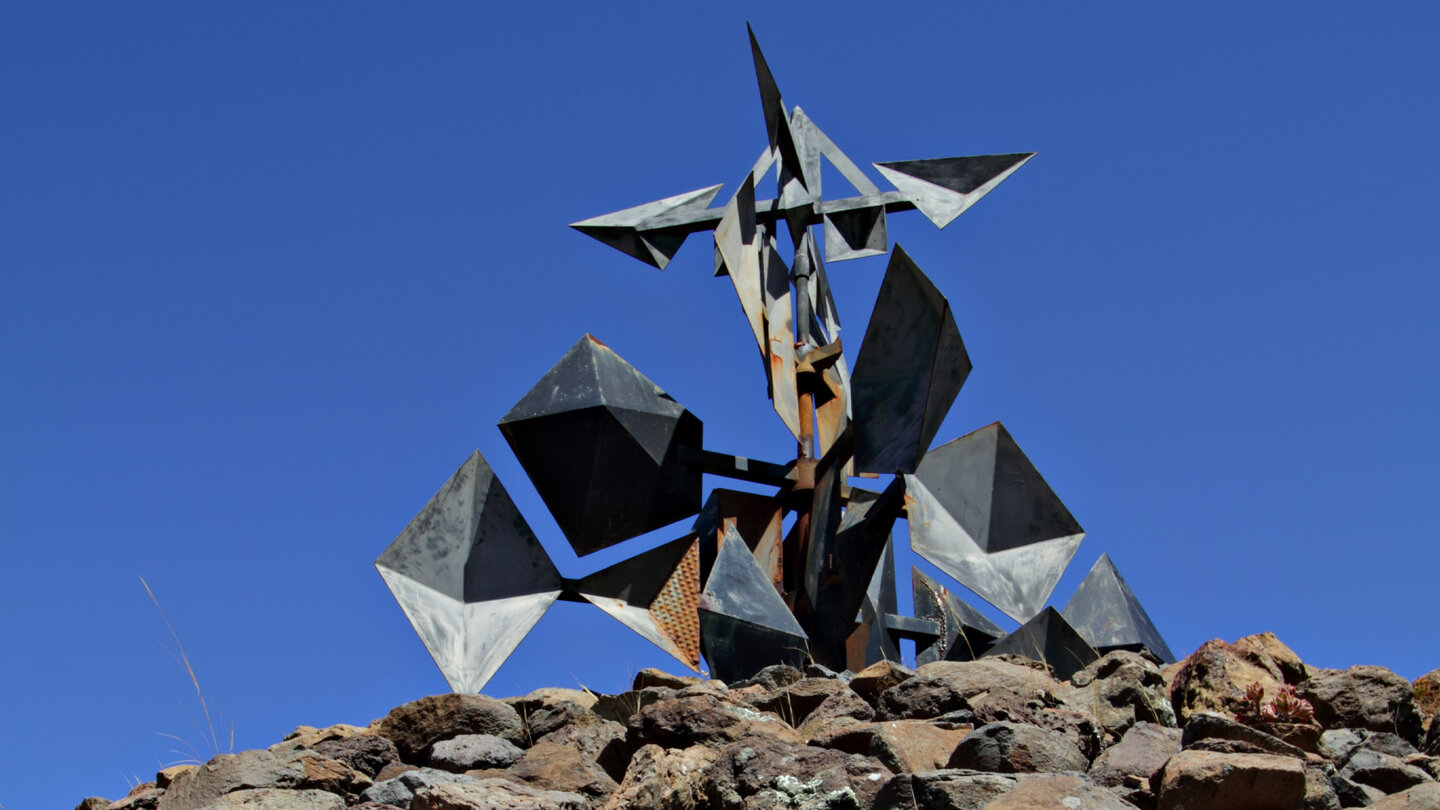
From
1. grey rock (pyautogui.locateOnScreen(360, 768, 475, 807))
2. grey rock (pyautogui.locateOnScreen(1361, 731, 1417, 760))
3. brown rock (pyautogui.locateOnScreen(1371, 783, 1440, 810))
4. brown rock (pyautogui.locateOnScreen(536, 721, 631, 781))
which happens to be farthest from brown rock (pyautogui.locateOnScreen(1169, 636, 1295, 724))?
grey rock (pyautogui.locateOnScreen(360, 768, 475, 807))

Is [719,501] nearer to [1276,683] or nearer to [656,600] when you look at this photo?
[656,600]

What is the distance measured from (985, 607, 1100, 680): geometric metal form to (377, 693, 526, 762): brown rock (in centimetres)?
262

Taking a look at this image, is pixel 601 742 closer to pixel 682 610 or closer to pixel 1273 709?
pixel 1273 709

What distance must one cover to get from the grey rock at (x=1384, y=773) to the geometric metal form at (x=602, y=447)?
196 inches

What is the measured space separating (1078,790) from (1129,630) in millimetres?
4183

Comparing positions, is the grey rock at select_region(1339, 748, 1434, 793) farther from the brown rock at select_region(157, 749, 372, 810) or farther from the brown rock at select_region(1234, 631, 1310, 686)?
the brown rock at select_region(157, 749, 372, 810)

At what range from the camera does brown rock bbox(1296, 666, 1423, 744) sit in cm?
494

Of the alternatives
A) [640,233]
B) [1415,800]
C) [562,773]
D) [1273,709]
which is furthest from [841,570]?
[1415,800]

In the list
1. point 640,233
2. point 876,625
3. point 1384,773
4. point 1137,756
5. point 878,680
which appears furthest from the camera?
point 640,233

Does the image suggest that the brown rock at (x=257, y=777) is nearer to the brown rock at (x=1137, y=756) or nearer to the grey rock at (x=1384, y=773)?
the brown rock at (x=1137, y=756)

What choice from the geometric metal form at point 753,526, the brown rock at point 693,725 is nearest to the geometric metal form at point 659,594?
the geometric metal form at point 753,526

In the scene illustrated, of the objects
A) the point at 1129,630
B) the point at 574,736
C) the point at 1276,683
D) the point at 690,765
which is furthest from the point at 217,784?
the point at 1129,630

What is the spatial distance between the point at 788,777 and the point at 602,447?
460cm

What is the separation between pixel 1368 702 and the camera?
5.03 metres
